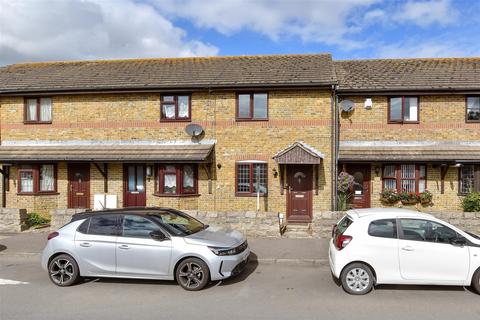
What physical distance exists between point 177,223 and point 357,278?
3538 mm

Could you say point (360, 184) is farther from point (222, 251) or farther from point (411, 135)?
point (222, 251)

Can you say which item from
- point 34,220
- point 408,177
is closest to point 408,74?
point 408,177

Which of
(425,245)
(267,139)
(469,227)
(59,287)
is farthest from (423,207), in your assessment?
(59,287)

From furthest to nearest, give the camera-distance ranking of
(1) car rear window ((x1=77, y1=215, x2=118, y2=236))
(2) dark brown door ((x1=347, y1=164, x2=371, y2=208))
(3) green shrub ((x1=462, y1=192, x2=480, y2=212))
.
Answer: (2) dark brown door ((x1=347, y1=164, x2=371, y2=208)) < (3) green shrub ((x1=462, y1=192, x2=480, y2=212)) < (1) car rear window ((x1=77, y1=215, x2=118, y2=236))

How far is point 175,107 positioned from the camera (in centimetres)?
1305

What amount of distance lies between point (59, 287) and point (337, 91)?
10338 mm

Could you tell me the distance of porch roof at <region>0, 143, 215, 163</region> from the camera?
1205 cm

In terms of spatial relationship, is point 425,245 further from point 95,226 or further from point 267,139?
point 267,139

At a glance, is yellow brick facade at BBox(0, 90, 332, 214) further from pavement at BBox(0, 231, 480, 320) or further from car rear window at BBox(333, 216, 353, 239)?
car rear window at BBox(333, 216, 353, 239)

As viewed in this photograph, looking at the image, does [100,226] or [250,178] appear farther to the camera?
[250,178]

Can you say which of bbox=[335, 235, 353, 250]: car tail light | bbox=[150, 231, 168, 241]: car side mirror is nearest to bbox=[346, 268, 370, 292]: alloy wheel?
bbox=[335, 235, 353, 250]: car tail light

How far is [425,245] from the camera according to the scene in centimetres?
591

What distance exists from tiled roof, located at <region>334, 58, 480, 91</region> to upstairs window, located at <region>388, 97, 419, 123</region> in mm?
454

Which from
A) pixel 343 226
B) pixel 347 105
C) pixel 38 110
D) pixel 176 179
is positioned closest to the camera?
pixel 343 226
